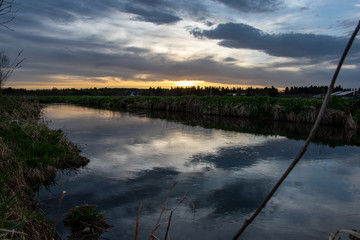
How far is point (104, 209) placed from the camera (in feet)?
18.6

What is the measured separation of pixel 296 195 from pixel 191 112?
22.6 metres

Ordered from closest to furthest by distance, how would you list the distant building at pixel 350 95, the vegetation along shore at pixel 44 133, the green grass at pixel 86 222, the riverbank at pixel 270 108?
the vegetation along shore at pixel 44 133 < the green grass at pixel 86 222 < the riverbank at pixel 270 108 < the distant building at pixel 350 95

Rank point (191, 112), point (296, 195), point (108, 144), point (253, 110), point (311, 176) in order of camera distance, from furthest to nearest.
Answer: point (191, 112)
point (253, 110)
point (108, 144)
point (311, 176)
point (296, 195)

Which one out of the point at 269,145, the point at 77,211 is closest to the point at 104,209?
the point at 77,211

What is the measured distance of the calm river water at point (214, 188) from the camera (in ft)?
16.9

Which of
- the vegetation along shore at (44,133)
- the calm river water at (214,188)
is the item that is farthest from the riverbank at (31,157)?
the calm river water at (214,188)

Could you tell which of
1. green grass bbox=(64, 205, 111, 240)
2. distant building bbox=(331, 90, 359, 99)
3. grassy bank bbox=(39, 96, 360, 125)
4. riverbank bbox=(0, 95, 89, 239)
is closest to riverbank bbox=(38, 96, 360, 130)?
grassy bank bbox=(39, 96, 360, 125)

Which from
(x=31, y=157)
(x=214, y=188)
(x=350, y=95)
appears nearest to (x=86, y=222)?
(x=214, y=188)

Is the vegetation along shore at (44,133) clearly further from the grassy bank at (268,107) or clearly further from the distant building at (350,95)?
the distant building at (350,95)

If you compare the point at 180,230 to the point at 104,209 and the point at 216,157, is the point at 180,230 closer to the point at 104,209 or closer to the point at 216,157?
the point at 104,209

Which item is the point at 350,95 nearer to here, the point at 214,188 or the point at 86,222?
the point at 214,188

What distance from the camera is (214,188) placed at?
699 cm

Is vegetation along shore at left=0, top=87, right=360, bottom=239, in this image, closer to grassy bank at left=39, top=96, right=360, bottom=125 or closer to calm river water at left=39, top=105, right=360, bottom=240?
grassy bank at left=39, top=96, right=360, bottom=125

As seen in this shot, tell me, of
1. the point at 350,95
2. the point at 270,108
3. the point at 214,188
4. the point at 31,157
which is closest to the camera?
the point at 214,188
